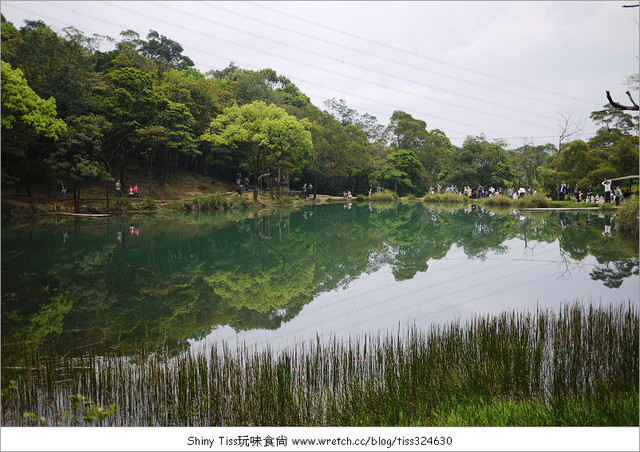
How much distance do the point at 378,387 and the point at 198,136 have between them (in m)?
29.9

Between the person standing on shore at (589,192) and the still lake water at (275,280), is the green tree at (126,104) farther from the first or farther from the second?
the person standing on shore at (589,192)

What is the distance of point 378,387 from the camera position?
382 centimetres

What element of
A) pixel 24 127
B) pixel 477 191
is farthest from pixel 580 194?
pixel 24 127

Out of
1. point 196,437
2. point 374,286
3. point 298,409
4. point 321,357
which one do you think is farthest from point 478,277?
point 196,437

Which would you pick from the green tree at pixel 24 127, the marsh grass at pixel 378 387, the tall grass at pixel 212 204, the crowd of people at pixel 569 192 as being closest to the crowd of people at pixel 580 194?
the crowd of people at pixel 569 192

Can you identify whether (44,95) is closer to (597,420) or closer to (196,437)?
(196,437)

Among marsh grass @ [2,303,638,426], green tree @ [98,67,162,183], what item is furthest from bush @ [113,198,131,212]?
marsh grass @ [2,303,638,426]

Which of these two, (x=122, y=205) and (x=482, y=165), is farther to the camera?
(x=482, y=165)

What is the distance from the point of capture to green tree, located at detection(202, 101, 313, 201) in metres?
29.1

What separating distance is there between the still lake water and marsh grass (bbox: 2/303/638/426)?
1.29 m

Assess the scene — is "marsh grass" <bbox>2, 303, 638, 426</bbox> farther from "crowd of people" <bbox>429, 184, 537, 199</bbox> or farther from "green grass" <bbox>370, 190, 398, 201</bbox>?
"green grass" <bbox>370, 190, 398, 201</bbox>

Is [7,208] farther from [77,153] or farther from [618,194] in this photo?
[618,194]

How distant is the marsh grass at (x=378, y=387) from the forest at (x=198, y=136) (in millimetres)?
9639

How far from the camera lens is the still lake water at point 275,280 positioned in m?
6.30
